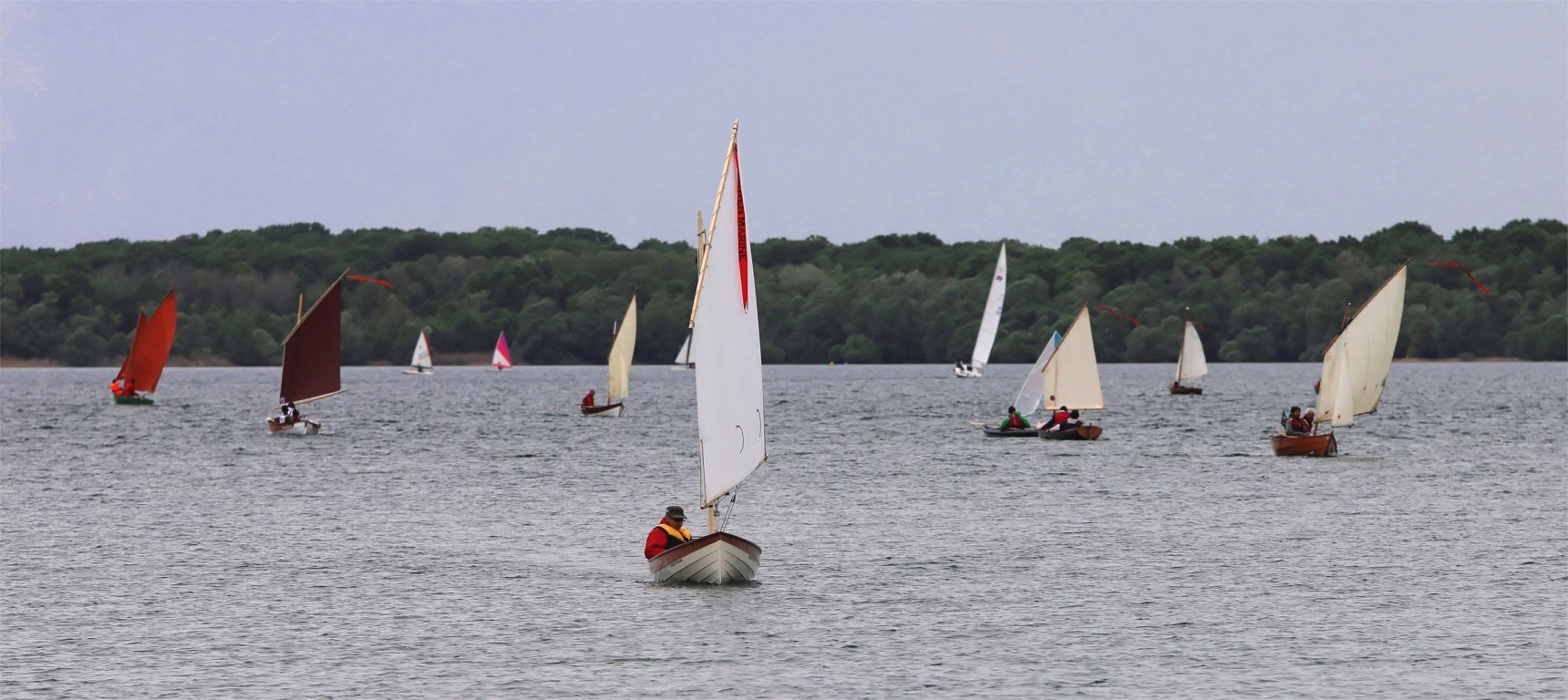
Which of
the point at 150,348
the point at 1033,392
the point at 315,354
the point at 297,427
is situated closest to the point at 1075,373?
the point at 1033,392

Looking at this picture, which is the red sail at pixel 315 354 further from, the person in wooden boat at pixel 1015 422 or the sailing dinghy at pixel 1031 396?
the sailing dinghy at pixel 1031 396

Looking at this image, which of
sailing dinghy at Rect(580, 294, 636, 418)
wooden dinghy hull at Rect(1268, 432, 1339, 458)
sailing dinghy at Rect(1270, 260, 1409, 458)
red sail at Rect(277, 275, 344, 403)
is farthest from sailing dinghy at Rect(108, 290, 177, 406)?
sailing dinghy at Rect(1270, 260, 1409, 458)

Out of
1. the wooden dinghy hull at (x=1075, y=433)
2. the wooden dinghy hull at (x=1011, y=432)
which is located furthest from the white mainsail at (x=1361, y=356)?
the wooden dinghy hull at (x=1011, y=432)

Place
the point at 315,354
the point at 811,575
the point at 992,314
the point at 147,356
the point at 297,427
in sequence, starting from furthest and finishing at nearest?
the point at 992,314 < the point at 147,356 < the point at 297,427 < the point at 315,354 < the point at 811,575

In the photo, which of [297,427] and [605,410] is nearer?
[297,427]

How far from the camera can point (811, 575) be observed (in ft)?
141

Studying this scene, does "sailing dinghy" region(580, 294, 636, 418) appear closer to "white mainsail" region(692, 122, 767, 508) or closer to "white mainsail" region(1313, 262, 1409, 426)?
"white mainsail" region(1313, 262, 1409, 426)

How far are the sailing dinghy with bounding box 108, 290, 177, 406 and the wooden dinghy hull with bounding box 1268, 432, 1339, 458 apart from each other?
7380 centimetres

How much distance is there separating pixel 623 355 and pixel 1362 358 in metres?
53.3

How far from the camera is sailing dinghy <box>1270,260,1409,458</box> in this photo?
72.5 meters

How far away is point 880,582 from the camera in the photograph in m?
41.7

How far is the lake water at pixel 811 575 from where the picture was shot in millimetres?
31516

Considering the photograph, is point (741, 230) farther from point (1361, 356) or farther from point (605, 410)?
point (605, 410)

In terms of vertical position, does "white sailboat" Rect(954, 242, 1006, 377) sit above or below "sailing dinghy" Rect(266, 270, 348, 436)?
above
